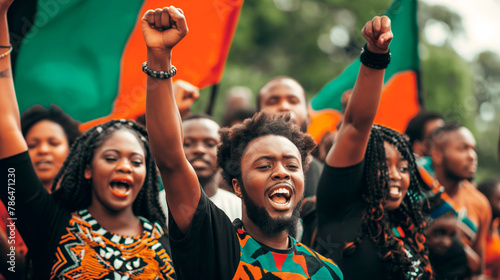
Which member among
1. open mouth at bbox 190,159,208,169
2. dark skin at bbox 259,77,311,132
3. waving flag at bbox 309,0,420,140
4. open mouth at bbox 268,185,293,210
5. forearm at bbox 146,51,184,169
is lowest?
open mouth at bbox 268,185,293,210

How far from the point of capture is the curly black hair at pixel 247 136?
310cm

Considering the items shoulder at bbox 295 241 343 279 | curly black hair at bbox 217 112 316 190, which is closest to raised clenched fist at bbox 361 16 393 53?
curly black hair at bbox 217 112 316 190

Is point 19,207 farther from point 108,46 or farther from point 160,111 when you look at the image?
point 108,46

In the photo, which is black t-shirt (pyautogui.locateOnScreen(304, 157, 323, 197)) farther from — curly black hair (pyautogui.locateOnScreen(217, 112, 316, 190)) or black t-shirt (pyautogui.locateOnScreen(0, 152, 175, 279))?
black t-shirt (pyautogui.locateOnScreen(0, 152, 175, 279))

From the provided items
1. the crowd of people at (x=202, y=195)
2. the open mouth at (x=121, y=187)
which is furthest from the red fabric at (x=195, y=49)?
the open mouth at (x=121, y=187)

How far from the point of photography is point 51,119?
4473mm

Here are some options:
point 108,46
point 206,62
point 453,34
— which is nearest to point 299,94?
point 206,62

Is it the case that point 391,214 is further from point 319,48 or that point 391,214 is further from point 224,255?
point 319,48

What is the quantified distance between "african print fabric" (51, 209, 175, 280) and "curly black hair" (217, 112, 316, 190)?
1.95 feet

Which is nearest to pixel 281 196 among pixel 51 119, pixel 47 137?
pixel 47 137

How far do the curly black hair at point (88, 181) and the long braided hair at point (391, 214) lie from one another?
1.22 metres

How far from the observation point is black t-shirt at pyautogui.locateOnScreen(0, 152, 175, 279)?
3.10m

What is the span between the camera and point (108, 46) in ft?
17.9

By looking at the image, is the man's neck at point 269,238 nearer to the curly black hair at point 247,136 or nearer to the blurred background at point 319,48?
the curly black hair at point 247,136
